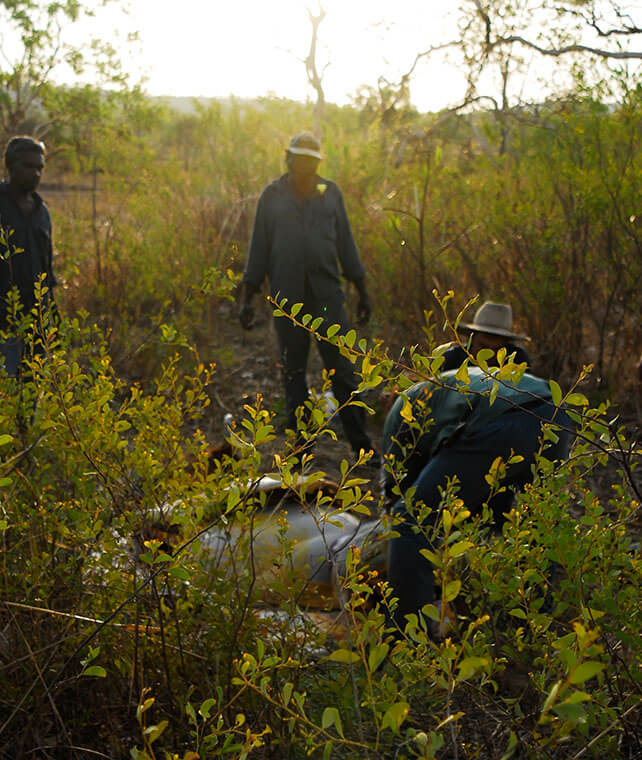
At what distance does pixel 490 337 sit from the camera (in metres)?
3.12

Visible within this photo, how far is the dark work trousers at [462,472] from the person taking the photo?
242 centimetres

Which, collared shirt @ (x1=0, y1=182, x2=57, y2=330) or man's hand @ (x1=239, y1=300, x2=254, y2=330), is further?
man's hand @ (x1=239, y1=300, x2=254, y2=330)

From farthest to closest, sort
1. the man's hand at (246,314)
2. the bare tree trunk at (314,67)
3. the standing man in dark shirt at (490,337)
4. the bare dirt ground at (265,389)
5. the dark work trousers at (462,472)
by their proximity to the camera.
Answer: the bare tree trunk at (314,67) < the man's hand at (246,314) < the bare dirt ground at (265,389) < the standing man in dark shirt at (490,337) < the dark work trousers at (462,472)

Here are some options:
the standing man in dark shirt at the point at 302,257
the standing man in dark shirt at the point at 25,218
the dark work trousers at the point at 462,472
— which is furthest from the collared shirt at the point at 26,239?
the dark work trousers at the point at 462,472

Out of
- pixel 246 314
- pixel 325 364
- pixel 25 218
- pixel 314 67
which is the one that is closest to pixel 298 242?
pixel 246 314

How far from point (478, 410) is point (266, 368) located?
432 centimetres

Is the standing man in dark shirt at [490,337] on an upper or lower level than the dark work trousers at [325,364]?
upper

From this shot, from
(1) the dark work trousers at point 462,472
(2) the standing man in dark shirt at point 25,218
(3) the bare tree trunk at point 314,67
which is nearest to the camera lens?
(1) the dark work trousers at point 462,472

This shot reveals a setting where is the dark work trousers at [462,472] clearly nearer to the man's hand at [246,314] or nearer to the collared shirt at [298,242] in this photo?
the collared shirt at [298,242]

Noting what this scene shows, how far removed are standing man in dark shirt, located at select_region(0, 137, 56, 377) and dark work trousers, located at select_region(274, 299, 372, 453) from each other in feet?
4.74

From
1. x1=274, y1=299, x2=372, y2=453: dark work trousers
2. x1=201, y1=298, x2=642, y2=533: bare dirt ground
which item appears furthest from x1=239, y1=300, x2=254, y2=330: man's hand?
x1=201, y1=298, x2=642, y2=533: bare dirt ground

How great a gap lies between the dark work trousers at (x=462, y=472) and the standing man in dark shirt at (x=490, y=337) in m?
0.43

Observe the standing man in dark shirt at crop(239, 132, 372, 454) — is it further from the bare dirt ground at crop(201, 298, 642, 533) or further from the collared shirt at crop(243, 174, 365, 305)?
the bare dirt ground at crop(201, 298, 642, 533)

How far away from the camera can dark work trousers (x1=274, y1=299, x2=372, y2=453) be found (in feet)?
15.1
